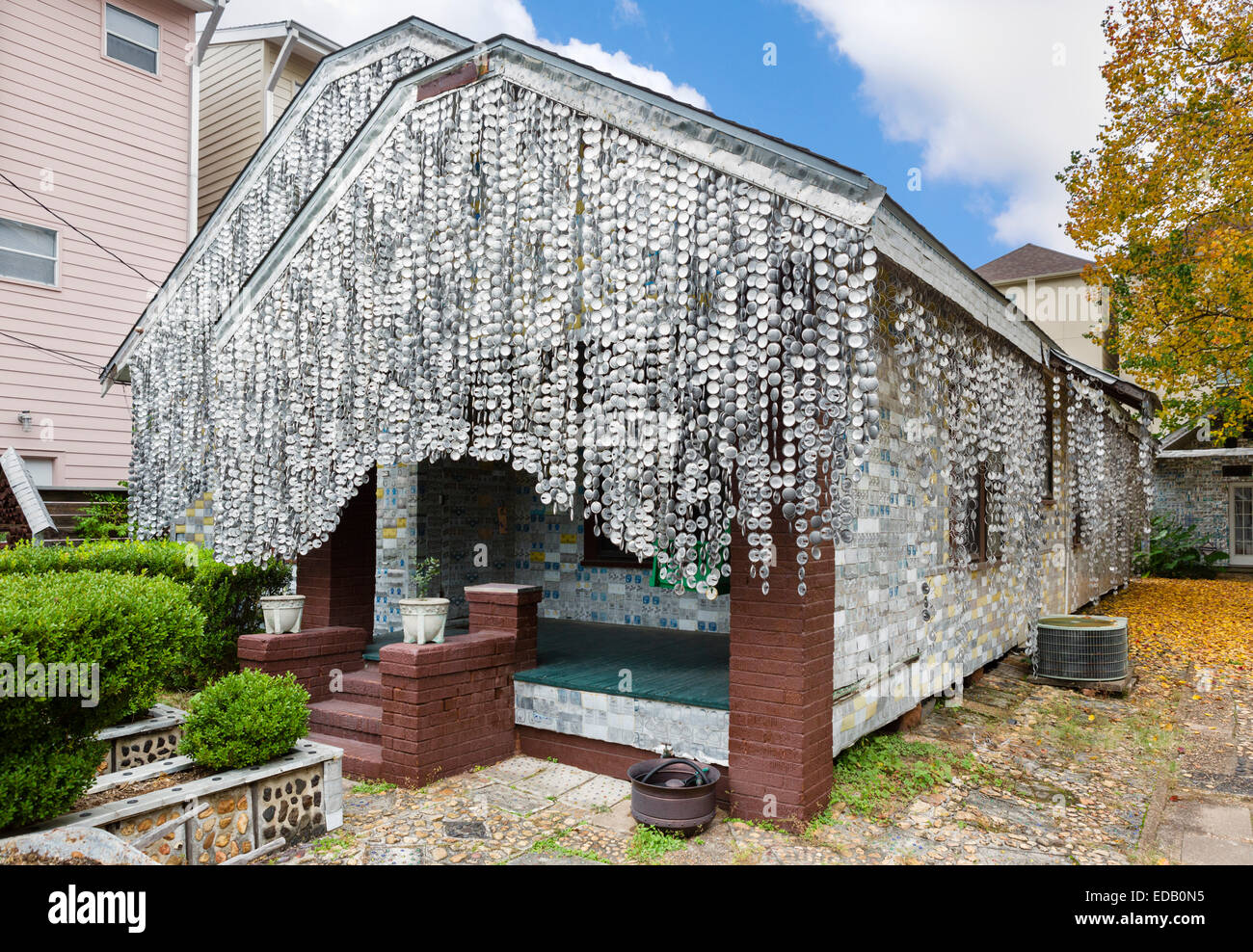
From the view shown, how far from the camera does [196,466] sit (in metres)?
7.41

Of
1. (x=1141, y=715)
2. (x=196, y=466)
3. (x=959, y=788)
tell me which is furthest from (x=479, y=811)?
(x=1141, y=715)

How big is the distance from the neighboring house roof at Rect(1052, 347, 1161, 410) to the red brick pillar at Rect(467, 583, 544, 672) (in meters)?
7.13

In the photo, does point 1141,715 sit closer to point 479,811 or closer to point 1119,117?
point 479,811

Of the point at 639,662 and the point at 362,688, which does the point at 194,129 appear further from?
the point at 639,662

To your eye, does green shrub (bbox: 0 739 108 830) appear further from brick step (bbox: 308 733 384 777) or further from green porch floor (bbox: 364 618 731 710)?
green porch floor (bbox: 364 618 731 710)

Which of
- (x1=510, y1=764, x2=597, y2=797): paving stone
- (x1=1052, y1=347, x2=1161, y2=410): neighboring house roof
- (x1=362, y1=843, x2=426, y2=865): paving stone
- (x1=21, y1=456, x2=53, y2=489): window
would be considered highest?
(x1=1052, y1=347, x2=1161, y2=410): neighboring house roof

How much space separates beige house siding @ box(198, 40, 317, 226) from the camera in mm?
13602

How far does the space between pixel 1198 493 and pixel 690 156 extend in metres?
21.3

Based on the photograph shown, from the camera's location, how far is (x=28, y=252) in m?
10.9

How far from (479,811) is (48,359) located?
1022cm

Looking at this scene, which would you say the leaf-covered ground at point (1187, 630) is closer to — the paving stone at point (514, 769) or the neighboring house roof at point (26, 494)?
the paving stone at point (514, 769)

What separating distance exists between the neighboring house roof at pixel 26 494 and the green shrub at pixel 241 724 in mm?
6674

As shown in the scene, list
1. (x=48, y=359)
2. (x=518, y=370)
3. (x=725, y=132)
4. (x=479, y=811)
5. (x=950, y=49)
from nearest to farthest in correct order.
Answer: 1. (x=725, y=132)
2. (x=479, y=811)
3. (x=518, y=370)
4. (x=48, y=359)
5. (x=950, y=49)

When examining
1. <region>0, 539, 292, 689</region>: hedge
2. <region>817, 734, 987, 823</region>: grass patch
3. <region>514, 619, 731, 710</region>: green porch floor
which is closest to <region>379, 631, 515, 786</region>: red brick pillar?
<region>514, 619, 731, 710</region>: green porch floor
